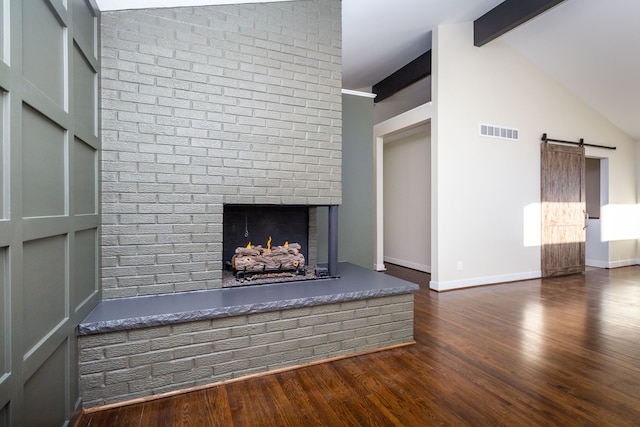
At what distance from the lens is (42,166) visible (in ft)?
4.28

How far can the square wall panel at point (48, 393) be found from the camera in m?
1.19

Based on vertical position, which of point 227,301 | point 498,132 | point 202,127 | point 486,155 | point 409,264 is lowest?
point 409,264

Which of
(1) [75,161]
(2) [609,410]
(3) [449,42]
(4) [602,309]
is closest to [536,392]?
(2) [609,410]

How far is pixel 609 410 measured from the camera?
175 centimetres

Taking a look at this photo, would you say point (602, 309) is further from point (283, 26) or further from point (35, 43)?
point (35, 43)

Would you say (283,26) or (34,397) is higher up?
(283,26)

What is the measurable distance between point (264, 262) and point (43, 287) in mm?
1601

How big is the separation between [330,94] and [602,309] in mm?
3741

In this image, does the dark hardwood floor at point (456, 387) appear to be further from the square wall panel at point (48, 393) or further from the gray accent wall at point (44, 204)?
the gray accent wall at point (44, 204)

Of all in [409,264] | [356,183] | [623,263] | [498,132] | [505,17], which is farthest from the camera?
[623,263]

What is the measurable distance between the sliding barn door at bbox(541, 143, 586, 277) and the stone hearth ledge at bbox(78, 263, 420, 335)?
390 centimetres

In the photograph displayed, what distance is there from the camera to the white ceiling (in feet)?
12.7

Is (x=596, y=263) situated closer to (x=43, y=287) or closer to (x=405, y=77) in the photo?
(x=405, y=77)

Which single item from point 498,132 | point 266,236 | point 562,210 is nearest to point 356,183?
point 266,236
